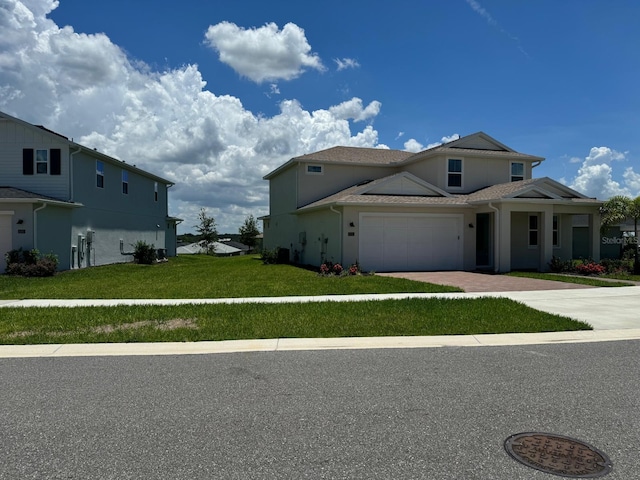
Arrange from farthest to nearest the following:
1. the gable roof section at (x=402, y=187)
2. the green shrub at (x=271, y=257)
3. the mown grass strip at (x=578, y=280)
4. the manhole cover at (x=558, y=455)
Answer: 1. the green shrub at (x=271, y=257)
2. the gable roof section at (x=402, y=187)
3. the mown grass strip at (x=578, y=280)
4. the manhole cover at (x=558, y=455)

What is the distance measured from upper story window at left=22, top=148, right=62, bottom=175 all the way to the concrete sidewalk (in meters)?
10.6

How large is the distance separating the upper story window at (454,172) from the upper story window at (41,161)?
59.9 feet

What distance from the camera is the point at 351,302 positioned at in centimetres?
1109

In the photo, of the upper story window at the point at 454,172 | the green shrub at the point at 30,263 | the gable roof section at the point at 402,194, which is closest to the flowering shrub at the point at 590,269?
the gable roof section at the point at 402,194

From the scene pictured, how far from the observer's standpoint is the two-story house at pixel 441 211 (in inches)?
757

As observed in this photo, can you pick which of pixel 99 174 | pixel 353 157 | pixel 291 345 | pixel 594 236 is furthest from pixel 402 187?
pixel 99 174

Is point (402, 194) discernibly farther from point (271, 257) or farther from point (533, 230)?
point (271, 257)

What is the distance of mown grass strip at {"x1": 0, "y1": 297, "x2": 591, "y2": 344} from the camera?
25.6 feet

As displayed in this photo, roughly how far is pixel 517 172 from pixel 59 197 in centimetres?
2280

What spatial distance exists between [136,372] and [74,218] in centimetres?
1798

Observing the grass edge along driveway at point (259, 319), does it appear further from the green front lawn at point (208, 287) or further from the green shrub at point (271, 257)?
the green shrub at point (271, 257)

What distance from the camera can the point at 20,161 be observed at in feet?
66.8

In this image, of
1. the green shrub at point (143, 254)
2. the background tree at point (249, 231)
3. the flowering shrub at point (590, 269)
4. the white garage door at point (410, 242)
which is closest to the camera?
the flowering shrub at point (590, 269)

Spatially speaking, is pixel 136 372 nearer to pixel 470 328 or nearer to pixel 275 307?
pixel 275 307
